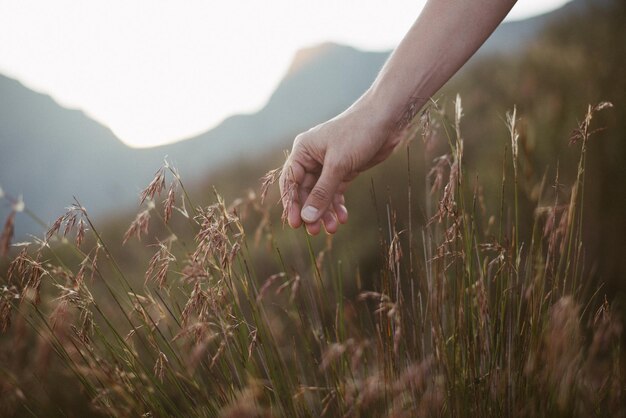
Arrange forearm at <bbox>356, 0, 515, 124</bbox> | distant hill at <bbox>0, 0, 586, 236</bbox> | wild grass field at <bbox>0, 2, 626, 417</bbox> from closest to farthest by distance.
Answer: wild grass field at <bbox>0, 2, 626, 417</bbox> → forearm at <bbox>356, 0, 515, 124</bbox> → distant hill at <bbox>0, 0, 586, 236</bbox>

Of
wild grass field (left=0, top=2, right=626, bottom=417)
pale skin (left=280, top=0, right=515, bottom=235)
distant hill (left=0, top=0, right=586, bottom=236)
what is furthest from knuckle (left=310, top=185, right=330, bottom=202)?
distant hill (left=0, top=0, right=586, bottom=236)

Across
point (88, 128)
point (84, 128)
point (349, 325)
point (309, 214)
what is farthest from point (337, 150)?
point (84, 128)

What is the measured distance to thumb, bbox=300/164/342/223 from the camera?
6.15ft

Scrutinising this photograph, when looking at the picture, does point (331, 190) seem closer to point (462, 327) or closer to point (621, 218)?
point (462, 327)

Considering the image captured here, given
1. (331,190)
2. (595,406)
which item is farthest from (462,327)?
(331,190)

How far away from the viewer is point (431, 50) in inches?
71.4

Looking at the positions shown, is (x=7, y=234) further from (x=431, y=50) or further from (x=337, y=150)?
(x=431, y=50)

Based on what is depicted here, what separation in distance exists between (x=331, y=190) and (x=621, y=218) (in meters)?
2.73

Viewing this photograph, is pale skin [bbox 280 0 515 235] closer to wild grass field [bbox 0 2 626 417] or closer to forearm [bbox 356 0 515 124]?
forearm [bbox 356 0 515 124]

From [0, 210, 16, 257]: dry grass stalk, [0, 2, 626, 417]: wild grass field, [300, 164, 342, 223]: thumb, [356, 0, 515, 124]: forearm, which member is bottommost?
[0, 2, 626, 417]: wild grass field

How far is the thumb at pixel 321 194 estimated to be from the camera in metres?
1.87

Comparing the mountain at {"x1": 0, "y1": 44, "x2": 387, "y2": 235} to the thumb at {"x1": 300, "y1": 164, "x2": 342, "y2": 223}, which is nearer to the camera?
the thumb at {"x1": 300, "y1": 164, "x2": 342, "y2": 223}

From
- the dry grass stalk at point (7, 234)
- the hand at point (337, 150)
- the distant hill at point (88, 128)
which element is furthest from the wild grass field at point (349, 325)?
the distant hill at point (88, 128)

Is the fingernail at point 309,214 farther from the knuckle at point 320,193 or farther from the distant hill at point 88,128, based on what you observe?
the distant hill at point 88,128
